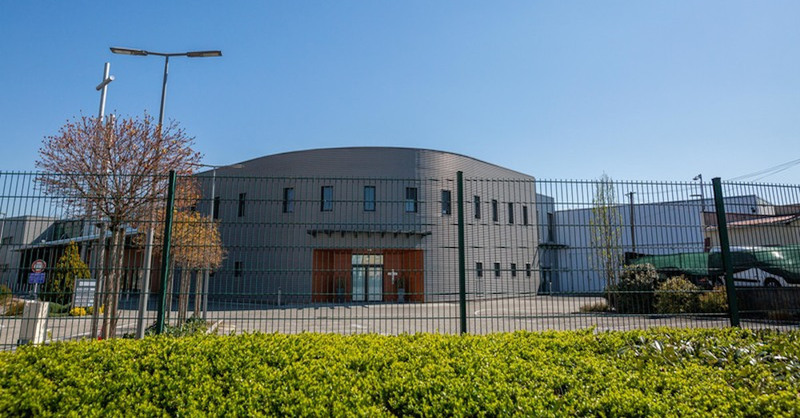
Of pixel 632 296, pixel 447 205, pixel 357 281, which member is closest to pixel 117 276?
pixel 357 281

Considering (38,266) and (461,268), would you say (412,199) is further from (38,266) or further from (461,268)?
(38,266)

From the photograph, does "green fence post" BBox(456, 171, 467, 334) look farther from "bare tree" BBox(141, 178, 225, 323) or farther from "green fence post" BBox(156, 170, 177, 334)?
"green fence post" BBox(156, 170, 177, 334)

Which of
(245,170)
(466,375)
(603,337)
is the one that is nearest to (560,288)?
(603,337)

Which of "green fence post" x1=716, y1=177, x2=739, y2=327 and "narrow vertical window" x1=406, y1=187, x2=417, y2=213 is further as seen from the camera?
"green fence post" x1=716, y1=177, x2=739, y2=327

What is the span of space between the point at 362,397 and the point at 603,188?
58.8 ft

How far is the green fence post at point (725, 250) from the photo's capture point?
23.5ft

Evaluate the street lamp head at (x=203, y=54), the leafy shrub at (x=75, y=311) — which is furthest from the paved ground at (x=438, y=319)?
the street lamp head at (x=203, y=54)

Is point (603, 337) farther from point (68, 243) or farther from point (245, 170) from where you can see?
point (245, 170)

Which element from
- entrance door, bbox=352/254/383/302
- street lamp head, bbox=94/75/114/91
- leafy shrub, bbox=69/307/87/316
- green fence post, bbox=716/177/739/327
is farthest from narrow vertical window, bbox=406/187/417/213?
street lamp head, bbox=94/75/114/91

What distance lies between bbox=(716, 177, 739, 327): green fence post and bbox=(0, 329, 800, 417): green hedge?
8.04ft

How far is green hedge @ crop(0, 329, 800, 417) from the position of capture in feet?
9.57

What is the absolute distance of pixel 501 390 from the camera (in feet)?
9.95

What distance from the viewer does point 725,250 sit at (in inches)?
295

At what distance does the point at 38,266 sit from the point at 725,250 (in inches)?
441
